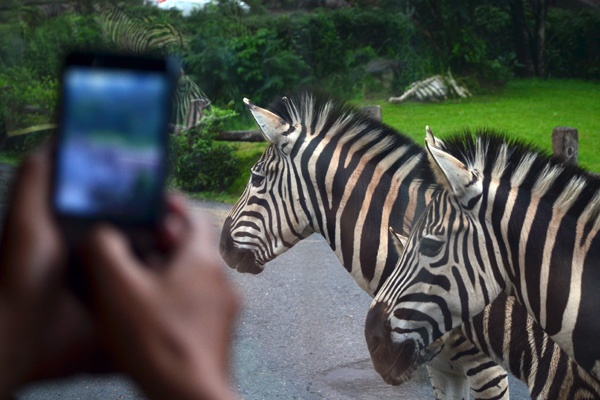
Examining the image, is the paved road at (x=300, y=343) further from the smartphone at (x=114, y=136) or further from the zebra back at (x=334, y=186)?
the smartphone at (x=114, y=136)

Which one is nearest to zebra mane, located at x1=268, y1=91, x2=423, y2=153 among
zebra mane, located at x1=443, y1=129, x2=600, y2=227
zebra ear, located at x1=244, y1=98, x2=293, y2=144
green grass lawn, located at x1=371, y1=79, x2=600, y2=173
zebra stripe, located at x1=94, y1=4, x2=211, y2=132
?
zebra ear, located at x1=244, y1=98, x2=293, y2=144

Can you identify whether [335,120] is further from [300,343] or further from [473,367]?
[300,343]

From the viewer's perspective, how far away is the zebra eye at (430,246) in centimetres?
312

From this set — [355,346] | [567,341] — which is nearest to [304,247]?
[355,346]

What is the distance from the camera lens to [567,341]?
9.84 feet

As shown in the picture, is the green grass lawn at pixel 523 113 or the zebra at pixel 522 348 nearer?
the zebra at pixel 522 348

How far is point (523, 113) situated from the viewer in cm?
815

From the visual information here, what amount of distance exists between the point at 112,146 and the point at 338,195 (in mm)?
3468

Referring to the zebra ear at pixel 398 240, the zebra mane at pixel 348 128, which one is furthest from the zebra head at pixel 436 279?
the zebra mane at pixel 348 128

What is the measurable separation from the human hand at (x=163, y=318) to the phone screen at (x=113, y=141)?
1.1 inches

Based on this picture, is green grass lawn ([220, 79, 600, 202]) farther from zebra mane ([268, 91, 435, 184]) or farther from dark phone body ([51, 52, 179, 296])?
dark phone body ([51, 52, 179, 296])

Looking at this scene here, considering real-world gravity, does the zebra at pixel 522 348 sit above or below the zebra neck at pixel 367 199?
below

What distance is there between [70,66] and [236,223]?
3679mm

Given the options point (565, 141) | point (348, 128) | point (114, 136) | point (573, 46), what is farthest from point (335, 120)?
point (573, 46)
